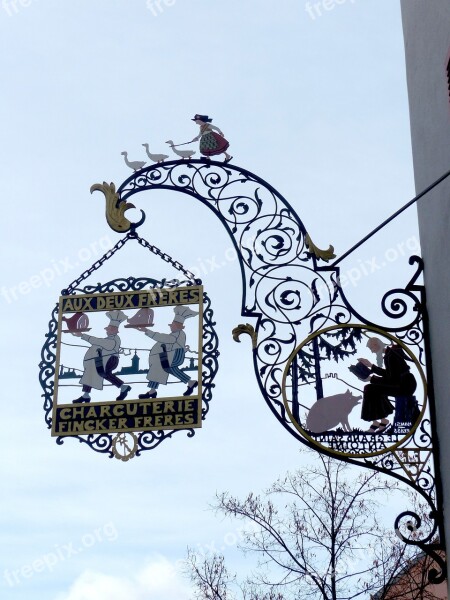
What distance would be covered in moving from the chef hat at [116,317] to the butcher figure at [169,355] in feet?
0.67

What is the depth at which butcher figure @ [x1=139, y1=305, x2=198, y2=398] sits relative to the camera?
842cm

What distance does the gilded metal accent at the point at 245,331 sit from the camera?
27.2 ft

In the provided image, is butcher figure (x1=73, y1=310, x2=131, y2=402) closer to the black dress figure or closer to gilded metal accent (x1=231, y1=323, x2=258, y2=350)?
gilded metal accent (x1=231, y1=323, x2=258, y2=350)

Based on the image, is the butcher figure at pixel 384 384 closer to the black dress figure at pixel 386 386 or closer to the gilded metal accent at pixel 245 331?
the black dress figure at pixel 386 386

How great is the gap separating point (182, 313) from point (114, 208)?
4.21 ft

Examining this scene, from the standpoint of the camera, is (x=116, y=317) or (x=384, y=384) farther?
(x=116, y=317)

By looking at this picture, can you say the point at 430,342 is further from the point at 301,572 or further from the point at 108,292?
the point at 301,572

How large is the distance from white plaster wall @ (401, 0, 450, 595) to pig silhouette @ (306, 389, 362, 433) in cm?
67

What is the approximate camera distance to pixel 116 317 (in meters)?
8.82

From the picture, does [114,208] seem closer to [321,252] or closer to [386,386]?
[321,252]

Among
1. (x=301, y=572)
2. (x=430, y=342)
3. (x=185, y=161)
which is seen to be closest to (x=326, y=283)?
(x=430, y=342)

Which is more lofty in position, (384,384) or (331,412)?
(384,384)

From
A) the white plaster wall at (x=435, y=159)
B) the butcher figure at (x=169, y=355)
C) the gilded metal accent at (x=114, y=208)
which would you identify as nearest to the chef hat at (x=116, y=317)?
the butcher figure at (x=169, y=355)

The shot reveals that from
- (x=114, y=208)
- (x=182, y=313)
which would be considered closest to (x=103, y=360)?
(x=182, y=313)
